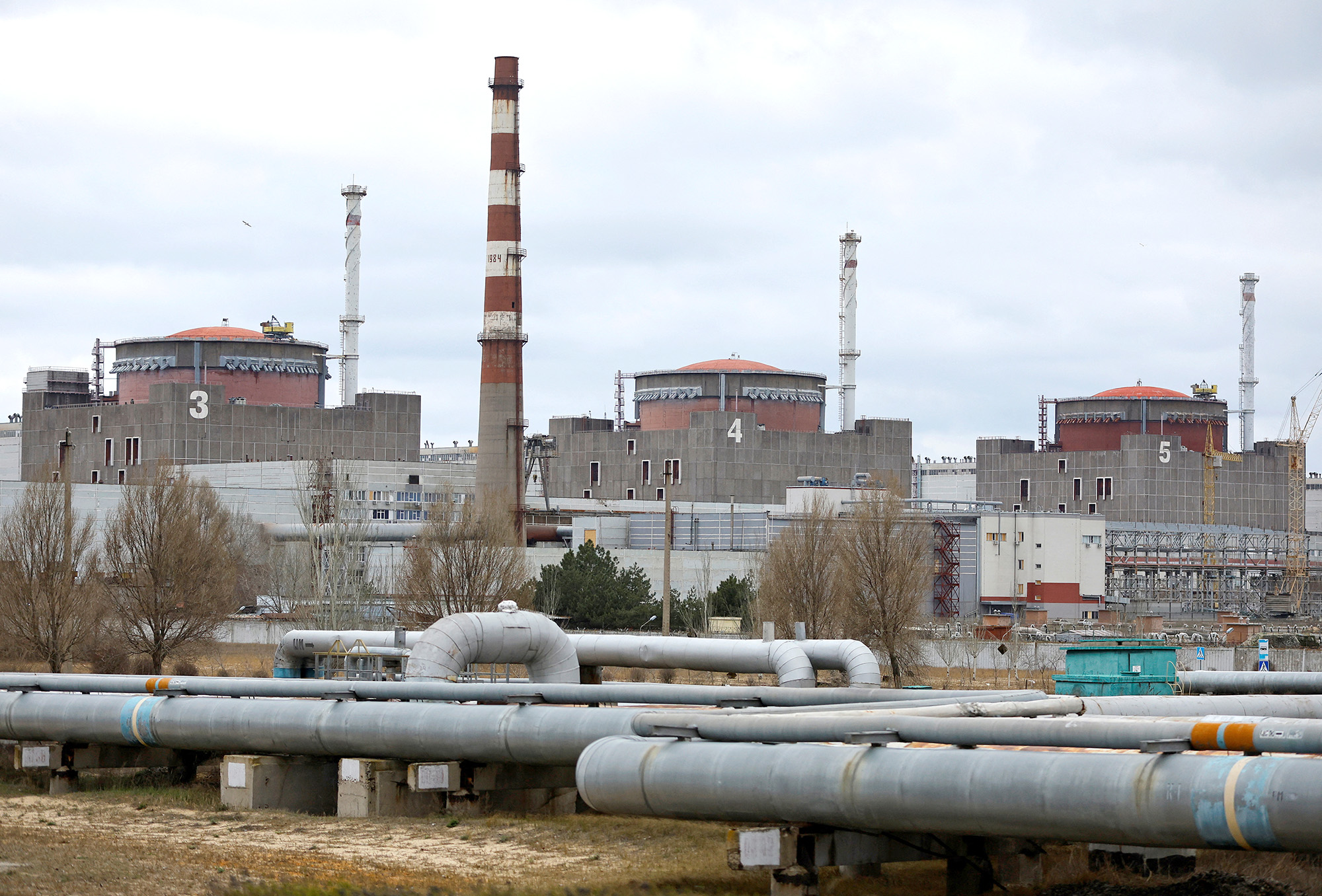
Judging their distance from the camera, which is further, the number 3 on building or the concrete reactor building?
the concrete reactor building

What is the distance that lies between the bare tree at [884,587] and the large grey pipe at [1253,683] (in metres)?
14.3

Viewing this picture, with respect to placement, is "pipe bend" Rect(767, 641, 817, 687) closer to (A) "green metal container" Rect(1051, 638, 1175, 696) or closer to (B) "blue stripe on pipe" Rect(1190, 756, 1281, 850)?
(A) "green metal container" Rect(1051, 638, 1175, 696)

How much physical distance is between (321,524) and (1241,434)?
66.3 meters

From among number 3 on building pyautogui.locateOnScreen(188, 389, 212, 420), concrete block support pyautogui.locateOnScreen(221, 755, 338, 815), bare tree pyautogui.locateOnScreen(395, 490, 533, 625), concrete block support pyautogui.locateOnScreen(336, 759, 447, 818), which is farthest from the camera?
number 3 on building pyautogui.locateOnScreen(188, 389, 212, 420)

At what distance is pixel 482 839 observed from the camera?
15.6 m

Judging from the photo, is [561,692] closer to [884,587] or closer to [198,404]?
[884,587]

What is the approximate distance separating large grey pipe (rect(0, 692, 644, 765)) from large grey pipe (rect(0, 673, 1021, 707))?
769mm

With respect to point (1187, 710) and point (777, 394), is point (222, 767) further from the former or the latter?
point (777, 394)

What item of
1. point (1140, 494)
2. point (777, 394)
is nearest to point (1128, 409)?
point (1140, 494)

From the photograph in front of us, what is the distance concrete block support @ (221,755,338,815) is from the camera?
18109mm

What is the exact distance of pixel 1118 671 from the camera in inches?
1029

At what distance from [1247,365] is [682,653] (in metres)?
86.7

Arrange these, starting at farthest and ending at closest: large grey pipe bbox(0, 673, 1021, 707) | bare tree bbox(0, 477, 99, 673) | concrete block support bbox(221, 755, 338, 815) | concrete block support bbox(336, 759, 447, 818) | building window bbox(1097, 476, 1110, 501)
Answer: building window bbox(1097, 476, 1110, 501)
bare tree bbox(0, 477, 99, 673)
concrete block support bbox(221, 755, 338, 815)
large grey pipe bbox(0, 673, 1021, 707)
concrete block support bbox(336, 759, 447, 818)

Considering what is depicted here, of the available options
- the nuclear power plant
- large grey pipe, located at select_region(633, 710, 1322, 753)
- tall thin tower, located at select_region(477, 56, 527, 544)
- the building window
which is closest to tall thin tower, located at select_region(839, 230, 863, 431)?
A: the nuclear power plant
